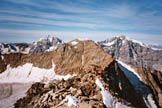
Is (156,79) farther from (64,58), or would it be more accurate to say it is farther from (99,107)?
(99,107)

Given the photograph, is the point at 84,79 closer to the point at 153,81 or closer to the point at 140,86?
the point at 140,86

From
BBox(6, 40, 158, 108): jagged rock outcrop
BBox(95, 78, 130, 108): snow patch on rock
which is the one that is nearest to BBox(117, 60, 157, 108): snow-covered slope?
BBox(6, 40, 158, 108): jagged rock outcrop

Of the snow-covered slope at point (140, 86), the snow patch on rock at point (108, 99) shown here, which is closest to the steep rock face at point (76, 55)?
the snow-covered slope at point (140, 86)

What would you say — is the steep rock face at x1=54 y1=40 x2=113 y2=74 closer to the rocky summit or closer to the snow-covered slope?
the rocky summit

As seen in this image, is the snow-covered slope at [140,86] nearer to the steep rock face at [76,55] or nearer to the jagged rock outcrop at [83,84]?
the jagged rock outcrop at [83,84]

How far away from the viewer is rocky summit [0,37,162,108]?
63.5m

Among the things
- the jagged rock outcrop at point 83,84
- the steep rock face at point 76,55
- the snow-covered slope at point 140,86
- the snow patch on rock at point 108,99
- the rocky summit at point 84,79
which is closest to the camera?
the jagged rock outcrop at point 83,84

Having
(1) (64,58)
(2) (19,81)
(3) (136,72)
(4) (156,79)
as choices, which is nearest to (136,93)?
(3) (136,72)

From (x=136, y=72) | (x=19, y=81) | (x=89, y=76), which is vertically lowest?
(x=19, y=81)

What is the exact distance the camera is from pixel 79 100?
56438mm

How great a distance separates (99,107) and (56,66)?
4107 inches

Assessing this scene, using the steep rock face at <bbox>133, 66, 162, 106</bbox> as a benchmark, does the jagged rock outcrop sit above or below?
above

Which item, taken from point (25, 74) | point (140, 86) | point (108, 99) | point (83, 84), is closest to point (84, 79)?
point (83, 84)

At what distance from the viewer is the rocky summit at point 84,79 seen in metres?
63.5
